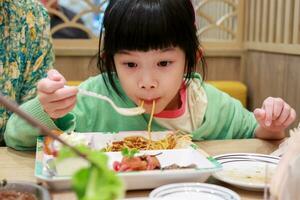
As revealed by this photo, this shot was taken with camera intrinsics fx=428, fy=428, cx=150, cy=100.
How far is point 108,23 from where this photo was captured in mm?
1237

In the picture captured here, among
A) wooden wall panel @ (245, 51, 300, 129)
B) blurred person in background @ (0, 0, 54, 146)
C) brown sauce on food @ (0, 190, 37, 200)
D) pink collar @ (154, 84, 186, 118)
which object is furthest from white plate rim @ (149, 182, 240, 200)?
wooden wall panel @ (245, 51, 300, 129)

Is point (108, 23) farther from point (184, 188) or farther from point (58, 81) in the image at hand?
point (184, 188)

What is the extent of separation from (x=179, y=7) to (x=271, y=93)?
55.2 inches

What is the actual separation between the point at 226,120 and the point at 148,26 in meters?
0.48

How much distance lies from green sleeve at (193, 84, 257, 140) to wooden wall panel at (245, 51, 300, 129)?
0.66m

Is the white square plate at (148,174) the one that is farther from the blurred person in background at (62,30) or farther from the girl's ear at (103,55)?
the blurred person in background at (62,30)

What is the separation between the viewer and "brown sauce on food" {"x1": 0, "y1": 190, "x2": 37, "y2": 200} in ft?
2.02

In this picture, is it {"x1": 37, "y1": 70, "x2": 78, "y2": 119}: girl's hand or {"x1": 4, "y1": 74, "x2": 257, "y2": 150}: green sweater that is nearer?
{"x1": 37, "y1": 70, "x2": 78, "y2": 119}: girl's hand

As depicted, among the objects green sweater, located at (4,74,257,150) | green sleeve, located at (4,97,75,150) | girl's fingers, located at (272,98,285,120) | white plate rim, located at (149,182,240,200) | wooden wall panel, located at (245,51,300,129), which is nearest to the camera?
white plate rim, located at (149,182,240,200)

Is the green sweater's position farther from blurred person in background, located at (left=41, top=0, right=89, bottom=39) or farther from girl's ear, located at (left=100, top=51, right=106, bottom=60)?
blurred person in background, located at (left=41, top=0, right=89, bottom=39)

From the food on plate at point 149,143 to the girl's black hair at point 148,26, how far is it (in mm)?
243

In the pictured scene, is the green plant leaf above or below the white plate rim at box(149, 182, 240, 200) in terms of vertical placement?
above

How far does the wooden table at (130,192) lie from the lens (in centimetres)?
80

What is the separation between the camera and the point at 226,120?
146cm
